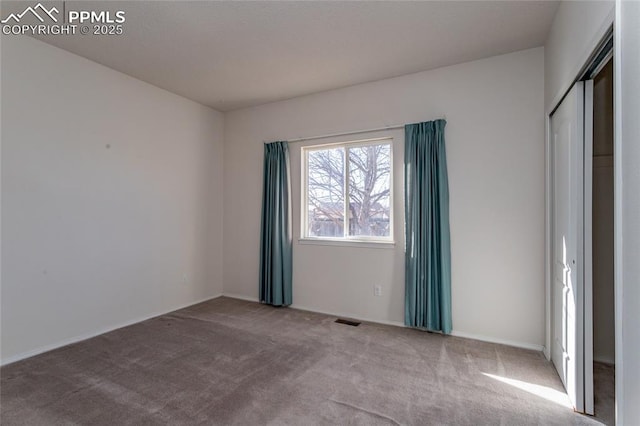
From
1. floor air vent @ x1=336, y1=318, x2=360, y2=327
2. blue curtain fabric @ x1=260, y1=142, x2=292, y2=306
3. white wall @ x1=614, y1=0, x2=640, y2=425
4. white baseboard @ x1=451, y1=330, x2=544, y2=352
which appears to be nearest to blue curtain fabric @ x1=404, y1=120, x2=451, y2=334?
white baseboard @ x1=451, y1=330, x2=544, y2=352

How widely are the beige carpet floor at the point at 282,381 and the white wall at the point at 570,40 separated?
7.08ft

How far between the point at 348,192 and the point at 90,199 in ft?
9.20

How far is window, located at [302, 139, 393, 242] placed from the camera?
145 inches

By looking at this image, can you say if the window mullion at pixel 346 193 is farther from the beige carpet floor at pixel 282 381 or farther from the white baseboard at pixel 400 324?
the beige carpet floor at pixel 282 381

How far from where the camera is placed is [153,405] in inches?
79.7

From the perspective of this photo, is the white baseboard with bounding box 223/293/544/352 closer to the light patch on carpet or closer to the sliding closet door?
the sliding closet door

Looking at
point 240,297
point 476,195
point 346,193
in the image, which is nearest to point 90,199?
point 240,297

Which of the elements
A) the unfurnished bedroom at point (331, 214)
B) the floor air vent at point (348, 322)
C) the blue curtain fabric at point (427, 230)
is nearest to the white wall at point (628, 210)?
the unfurnished bedroom at point (331, 214)

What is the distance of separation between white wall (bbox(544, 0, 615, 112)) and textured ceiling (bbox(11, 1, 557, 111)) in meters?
0.19

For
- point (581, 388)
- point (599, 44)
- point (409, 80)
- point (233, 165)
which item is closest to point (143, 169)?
point (233, 165)

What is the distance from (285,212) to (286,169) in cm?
58

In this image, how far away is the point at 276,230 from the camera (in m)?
4.16

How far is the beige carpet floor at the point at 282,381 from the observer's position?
1925mm

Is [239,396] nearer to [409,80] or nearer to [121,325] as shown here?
[121,325]
